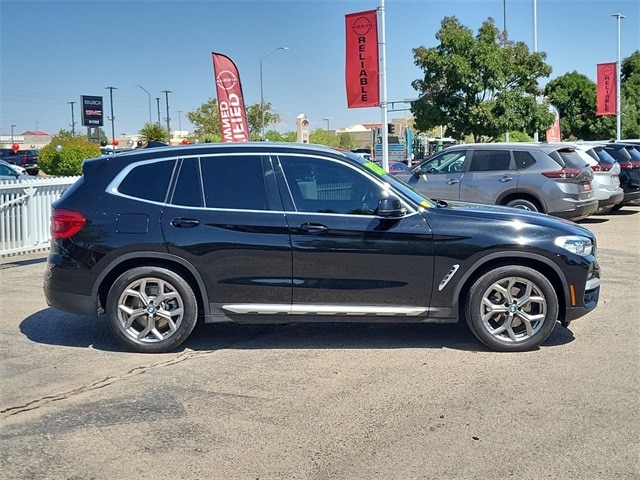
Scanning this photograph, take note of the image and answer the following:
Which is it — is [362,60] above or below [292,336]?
above

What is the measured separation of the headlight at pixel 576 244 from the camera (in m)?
6.16

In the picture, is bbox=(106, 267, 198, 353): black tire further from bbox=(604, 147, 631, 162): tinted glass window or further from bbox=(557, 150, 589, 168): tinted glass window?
bbox=(604, 147, 631, 162): tinted glass window

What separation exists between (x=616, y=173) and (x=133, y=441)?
1415 cm

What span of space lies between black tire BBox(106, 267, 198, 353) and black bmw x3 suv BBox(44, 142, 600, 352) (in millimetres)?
10

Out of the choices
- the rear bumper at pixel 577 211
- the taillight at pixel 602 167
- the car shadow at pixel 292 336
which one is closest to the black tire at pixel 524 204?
the rear bumper at pixel 577 211

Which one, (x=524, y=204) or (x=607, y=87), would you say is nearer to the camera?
(x=524, y=204)

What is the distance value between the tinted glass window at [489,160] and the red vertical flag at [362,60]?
8.02 feet

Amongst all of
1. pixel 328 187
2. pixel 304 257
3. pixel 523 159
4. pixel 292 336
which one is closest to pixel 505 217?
pixel 328 187

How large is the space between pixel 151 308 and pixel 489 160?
32.2 ft

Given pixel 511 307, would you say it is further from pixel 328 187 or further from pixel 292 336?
pixel 292 336

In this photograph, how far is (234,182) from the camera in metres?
6.32

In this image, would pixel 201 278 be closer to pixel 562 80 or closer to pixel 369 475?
pixel 369 475

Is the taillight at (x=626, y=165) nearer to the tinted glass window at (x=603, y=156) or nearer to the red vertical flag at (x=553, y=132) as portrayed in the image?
the tinted glass window at (x=603, y=156)

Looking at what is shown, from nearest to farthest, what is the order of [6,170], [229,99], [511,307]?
[511,307] → [229,99] → [6,170]
